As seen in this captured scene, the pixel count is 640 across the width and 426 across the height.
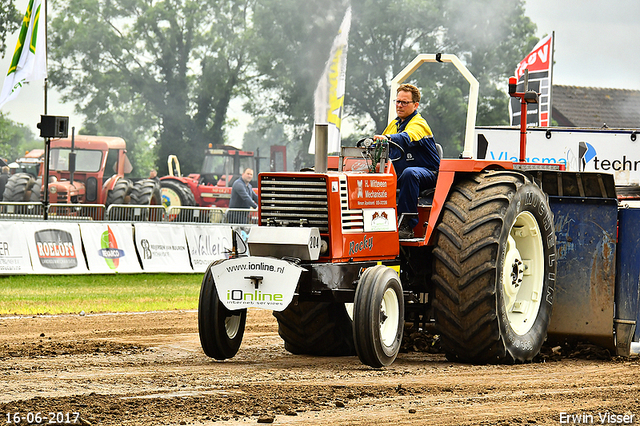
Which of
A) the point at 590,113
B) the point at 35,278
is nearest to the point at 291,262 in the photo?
the point at 35,278

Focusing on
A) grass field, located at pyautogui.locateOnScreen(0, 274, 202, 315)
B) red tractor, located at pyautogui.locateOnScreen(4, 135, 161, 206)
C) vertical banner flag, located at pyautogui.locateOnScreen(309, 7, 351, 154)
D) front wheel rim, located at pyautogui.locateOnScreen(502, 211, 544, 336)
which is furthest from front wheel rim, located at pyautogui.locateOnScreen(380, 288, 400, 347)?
red tractor, located at pyautogui.locateOnScreen(4, 135, 161, 206)

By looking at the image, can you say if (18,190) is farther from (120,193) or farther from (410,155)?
(410,155)

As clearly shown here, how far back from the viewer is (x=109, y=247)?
16.6m

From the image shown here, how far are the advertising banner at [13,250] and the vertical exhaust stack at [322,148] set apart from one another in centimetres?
1007

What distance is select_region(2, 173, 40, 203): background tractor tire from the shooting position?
82.9 ft

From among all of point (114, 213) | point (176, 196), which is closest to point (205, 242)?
point (114, 213)

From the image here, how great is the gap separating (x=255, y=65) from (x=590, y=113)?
58.9 feet

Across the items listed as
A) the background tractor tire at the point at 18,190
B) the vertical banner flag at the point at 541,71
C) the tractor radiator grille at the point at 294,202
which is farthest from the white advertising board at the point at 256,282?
the background tractor tire at the point at 18,190

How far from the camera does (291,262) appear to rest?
247 inches

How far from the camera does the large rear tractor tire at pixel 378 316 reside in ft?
20.1

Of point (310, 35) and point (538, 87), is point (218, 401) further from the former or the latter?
point (310, 35)

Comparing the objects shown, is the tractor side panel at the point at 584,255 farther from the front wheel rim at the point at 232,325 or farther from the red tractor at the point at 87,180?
the red tractor at the point at 87,180

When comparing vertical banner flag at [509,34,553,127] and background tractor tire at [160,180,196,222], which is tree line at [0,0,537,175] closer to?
background tractor tire at [160,180,196,222]

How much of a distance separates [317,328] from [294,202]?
4.50 ft
